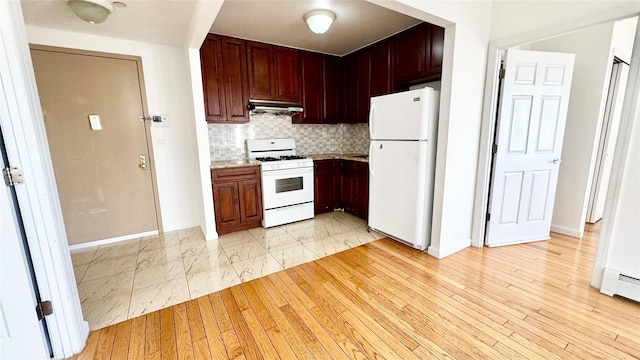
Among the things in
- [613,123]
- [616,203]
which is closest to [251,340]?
[616,203]

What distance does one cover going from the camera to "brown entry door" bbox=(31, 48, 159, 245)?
8.94 feet

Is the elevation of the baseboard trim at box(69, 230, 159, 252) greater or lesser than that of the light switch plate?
lesser

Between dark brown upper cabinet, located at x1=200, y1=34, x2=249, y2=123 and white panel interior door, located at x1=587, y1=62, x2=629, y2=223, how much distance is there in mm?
4424

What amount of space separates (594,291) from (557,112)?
5.80 ft

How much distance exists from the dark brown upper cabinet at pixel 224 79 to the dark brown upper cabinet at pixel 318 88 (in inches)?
34.1

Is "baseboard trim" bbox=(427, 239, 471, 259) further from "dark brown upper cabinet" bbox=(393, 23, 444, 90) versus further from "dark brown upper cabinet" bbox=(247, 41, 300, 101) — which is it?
"dark brown upper cabinet" bbox=(247, 41, 300, 101)

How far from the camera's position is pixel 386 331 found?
164 cm

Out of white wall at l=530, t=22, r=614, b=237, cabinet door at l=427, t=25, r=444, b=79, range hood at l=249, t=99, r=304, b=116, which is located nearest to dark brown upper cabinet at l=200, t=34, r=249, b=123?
range hood at l=249, t=99, r=304, b=116

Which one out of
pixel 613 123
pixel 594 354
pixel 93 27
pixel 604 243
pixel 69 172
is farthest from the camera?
pixel 613 123

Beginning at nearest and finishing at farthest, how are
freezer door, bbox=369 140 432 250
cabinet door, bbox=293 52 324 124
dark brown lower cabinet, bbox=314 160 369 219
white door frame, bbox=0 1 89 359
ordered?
white door frame, bbox=0 1 89 359, freezer door, bbox=369 140 432 250, dark brown lower cabinet, bbox=314 160 369 219, cabinet door, bbox=293 52 324 124

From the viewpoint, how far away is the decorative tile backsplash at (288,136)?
3.60m

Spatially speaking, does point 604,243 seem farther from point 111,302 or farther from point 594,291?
point 111,302

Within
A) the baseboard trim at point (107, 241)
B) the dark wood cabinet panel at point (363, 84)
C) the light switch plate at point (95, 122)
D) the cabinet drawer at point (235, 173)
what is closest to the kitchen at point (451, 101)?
the cabinet drawer at point (235, 173)

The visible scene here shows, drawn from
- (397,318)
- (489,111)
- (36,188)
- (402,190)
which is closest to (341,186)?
(402,190)
